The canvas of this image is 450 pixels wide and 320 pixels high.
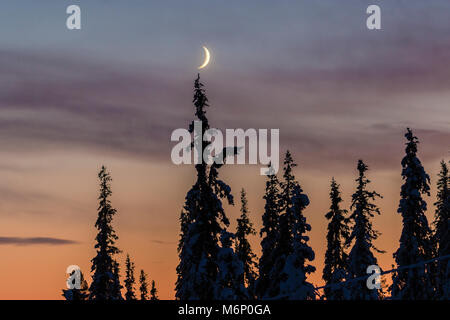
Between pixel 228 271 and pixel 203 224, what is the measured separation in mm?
3045

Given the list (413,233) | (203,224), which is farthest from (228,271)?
(413,233)

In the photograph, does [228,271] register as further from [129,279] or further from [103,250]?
[129,279]

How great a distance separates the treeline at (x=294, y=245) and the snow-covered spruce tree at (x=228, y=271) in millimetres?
54

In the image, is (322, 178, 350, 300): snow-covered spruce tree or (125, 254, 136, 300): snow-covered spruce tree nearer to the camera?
(322, 178, 350, 300): snow-covered spruce tree

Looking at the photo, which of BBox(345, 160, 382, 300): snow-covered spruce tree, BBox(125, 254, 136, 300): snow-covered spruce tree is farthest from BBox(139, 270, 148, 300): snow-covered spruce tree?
BBox(345, 160, 382, 300): snow-covered spruce tree

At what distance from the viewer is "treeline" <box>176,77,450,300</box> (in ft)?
109

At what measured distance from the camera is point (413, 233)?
4466 centimetres

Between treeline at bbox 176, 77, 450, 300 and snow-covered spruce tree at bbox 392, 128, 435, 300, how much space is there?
0.23 feet

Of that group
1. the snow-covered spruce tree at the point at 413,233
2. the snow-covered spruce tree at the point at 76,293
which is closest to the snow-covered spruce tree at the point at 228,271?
the snow-covered spruce tree at the point at 413,233

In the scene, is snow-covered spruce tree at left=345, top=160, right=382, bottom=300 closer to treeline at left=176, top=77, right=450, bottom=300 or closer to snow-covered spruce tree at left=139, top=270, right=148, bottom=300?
treeline at left=176, top=77, right=450, bottom=300

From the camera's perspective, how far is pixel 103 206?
5094 centimetres

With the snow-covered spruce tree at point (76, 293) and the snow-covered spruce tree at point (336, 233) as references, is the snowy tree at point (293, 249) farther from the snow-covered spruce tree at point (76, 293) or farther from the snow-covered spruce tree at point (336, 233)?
the snow-covered spruce tree at point (76, 293)

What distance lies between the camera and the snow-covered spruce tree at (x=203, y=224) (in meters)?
33.2
